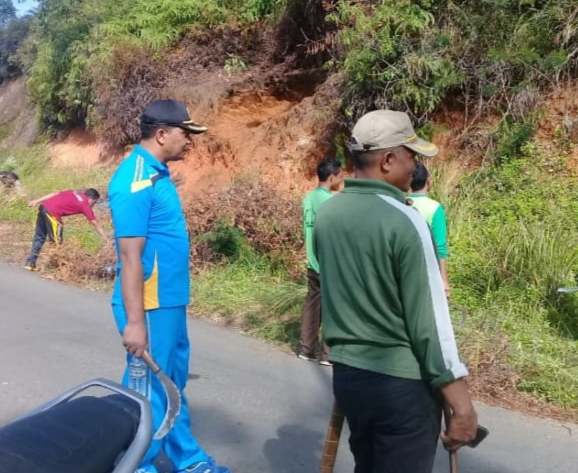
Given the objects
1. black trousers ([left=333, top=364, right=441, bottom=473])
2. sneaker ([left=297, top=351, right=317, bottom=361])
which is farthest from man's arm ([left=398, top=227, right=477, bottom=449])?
sneaker ([left=297, top=351, right=317, bottom=361])

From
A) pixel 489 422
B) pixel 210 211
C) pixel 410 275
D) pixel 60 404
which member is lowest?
pixel 489 422

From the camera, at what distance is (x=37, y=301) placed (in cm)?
947

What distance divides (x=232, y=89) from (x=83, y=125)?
8.10 m

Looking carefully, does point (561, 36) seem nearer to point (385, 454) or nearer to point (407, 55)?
point (407, 55)

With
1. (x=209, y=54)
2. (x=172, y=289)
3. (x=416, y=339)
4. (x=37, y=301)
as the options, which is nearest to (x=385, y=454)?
(x=416, y=339)

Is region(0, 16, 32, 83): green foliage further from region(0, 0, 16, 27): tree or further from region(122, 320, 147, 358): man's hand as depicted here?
region(122, 320, 147, 358): man's hand

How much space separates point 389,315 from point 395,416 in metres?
0.36

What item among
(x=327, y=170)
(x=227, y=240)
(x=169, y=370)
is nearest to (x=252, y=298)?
(x=227, y=240)

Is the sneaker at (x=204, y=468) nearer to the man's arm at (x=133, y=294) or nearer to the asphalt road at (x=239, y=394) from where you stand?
the asphalt road at (x=239, y=394)

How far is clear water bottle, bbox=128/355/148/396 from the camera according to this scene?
3969 millimetres

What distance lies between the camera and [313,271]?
651cm

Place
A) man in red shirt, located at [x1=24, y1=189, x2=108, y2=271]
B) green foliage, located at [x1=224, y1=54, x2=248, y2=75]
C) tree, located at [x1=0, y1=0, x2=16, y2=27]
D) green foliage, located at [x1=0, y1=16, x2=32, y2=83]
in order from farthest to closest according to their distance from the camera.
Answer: tree, located at [x1=0, y1=0, x2=16, y2=27], green foliage, located at [x1=0, y1=16, x2=32, y2=83], green foliage, located at [x1=224, y1=54, x2=248, y2=75], man in red shirt, located at [x1=24, y1=189, x2=108, y2=271]

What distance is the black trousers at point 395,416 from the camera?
273 centimetres

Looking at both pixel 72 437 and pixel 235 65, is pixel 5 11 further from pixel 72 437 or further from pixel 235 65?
pixel 72 437
